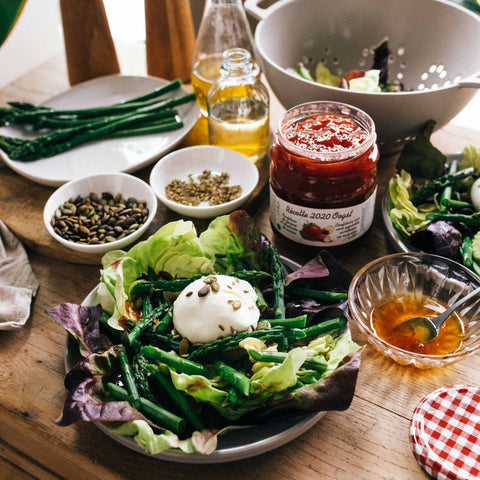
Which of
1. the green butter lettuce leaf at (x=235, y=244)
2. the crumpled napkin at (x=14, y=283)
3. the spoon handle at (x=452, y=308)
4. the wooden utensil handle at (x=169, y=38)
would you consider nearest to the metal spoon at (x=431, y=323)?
the spoon handle at (x=452, y=308)

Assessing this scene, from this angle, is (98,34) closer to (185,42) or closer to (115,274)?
(185,42)

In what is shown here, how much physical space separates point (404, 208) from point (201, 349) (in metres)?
0.63

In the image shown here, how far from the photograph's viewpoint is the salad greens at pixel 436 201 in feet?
3.93

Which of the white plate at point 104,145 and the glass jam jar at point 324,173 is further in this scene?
the white plate at point 104,145

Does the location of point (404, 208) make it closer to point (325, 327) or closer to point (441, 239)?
point (441, 239)

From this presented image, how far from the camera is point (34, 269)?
1365mm

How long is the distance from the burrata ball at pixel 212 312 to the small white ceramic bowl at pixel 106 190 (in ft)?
1.09

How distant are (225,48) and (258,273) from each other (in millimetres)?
854

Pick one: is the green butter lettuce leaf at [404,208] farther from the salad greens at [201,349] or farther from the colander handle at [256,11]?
the colander handle at [256,11]

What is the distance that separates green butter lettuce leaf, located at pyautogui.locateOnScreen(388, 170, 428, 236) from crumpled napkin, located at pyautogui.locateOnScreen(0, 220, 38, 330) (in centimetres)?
87

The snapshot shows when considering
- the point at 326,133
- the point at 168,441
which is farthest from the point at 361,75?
the point at 168,441

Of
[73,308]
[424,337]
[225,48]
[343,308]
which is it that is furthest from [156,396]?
[225,48]

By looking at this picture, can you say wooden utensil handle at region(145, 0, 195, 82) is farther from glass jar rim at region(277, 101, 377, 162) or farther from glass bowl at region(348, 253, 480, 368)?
glass bowl at region(348, 253, 480, 368)

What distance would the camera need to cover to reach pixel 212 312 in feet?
3.29
